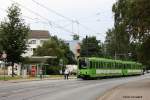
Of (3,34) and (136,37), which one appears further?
(3,34)

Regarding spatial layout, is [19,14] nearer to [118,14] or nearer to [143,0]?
[118,14]

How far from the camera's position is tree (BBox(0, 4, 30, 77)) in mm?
66938

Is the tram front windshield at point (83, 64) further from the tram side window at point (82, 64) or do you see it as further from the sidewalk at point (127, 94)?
the sidewalk at point (127, 94)

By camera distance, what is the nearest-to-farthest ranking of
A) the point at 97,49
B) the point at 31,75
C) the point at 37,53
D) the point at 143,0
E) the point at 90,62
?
the point at 143,0
the point at 90,62
the point at 31,75
the point at 37,53
the point at 97,49

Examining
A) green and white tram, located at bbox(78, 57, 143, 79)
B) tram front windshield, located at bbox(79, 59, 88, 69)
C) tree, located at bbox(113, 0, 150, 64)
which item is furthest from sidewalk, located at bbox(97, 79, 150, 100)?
tram front windshield, located at bbox(79, 59, 88, 69)

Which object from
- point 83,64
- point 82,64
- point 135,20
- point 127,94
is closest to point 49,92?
point 127,94

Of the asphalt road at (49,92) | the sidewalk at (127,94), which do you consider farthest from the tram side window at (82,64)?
the sidewalk at (127,94)

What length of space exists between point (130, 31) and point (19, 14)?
27.9 m

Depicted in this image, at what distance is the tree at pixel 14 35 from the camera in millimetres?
66938

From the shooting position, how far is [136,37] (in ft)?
139

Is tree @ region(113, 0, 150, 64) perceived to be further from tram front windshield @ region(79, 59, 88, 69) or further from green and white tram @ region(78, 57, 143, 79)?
tram front windshield @ region(79, 59, 88, 69)

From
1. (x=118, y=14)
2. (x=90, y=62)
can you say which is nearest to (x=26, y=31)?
(x=90, y=62)

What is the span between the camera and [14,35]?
67188 mm

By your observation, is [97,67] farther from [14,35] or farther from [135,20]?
[135,20]
